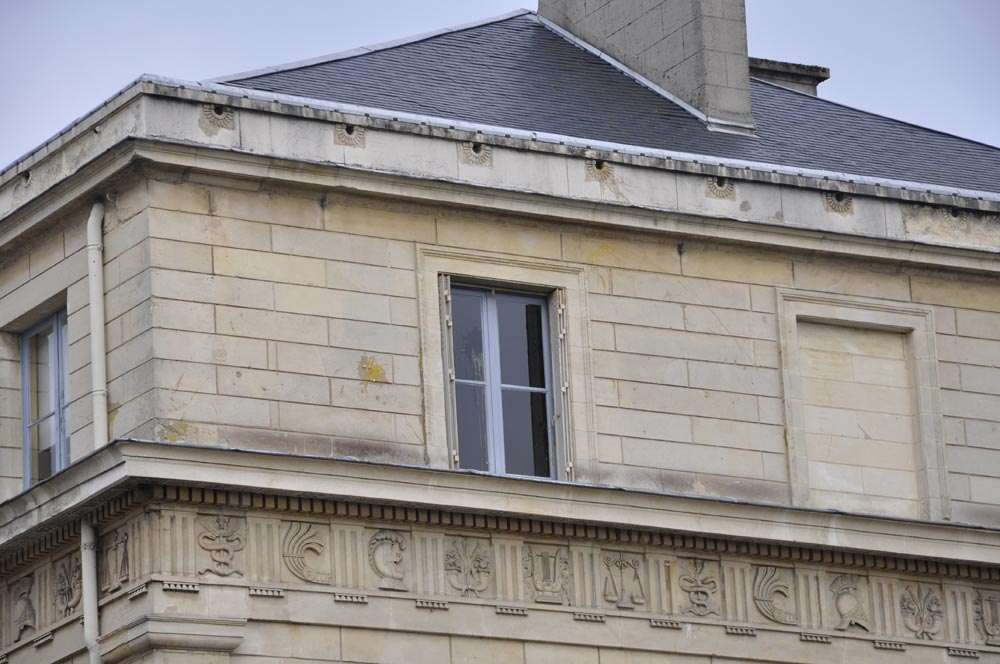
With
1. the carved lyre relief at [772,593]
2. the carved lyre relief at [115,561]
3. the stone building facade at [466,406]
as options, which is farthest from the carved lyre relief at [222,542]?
the carved lyre relief at [772,593]

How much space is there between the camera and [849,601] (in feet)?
80.3

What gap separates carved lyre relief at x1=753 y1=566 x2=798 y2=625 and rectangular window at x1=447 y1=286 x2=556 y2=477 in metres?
2.21

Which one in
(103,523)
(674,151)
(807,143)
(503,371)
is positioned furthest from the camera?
(807,143)

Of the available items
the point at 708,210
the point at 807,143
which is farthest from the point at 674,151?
the point at 807,143

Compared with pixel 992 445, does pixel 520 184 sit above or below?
above

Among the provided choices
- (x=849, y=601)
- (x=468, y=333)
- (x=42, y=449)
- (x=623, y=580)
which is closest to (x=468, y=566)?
(x=623, y=580)

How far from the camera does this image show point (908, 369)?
2566 centimetres

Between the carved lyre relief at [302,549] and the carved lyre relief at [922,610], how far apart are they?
19.2 ft

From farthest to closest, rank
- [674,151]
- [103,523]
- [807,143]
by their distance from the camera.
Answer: [807,143], [674,151], [103,523]

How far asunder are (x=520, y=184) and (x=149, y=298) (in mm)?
3742

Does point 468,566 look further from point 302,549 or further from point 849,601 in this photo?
point 849,601

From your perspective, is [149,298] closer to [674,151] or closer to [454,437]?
[454,437]

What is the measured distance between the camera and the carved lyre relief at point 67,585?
2242 centimetres

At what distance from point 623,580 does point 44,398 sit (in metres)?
5.50
